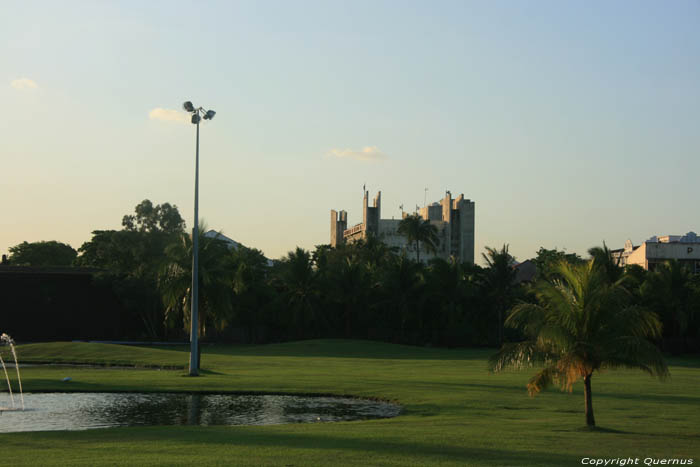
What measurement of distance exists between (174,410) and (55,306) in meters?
47.3

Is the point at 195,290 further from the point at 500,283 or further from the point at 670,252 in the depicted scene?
the point at 670,252

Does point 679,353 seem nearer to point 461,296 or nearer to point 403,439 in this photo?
point 461,296

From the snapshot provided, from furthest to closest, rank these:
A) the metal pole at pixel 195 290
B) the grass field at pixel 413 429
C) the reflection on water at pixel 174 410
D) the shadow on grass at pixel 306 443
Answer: the metal pole at pixel 195 290 → the reflection on water at pixel 174 410 → the grass field at pixel 413 429 → the shadow on grass at pixel 306 443

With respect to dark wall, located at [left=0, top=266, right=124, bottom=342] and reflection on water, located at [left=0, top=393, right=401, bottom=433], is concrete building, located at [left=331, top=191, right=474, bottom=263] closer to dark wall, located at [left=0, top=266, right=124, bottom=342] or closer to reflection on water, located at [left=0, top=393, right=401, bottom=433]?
dark wall, located at [left=0, top=266, right=124, bottom=342]

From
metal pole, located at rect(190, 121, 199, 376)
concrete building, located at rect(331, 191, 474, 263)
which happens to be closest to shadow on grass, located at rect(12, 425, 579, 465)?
metal pole, located at rect(190, 121, 199, 376)

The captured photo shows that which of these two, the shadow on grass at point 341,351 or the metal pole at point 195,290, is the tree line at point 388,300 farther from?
the metal pole at point 195,290

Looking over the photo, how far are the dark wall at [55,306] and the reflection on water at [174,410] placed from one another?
41.6 m

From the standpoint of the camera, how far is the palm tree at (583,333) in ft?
52.8

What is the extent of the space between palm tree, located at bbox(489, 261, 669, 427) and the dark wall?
176ft

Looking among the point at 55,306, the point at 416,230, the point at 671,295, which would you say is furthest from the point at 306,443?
the point at 416,230

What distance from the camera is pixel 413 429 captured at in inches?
619

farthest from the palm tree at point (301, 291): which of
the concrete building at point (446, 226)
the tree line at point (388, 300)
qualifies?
the concrete building at point (446, 226)

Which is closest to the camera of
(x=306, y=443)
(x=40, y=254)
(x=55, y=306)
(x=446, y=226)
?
(x=306, y=443)

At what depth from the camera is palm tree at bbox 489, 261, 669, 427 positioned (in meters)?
16.1
